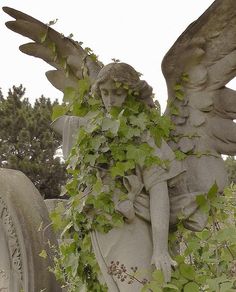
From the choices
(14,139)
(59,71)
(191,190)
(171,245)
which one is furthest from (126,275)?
(14,139)

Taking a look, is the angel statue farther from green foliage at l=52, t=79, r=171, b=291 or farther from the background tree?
the background tree

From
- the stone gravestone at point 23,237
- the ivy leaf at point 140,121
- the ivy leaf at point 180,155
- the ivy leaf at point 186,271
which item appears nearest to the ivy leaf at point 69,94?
the ivy leaf at point 140,121

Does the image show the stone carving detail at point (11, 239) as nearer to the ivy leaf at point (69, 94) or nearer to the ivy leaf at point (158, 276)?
the ivy leaf at point (69, 94)

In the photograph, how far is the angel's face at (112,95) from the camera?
9.67 feet

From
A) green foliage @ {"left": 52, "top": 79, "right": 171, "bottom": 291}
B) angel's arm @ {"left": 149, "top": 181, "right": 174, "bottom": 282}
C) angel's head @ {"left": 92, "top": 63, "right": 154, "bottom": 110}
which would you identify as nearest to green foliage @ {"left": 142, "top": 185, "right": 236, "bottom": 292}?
angel's arm @ {"left": 149, "top": 181, "right": 174, "bottom": 282}

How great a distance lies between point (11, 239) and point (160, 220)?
1909 mm

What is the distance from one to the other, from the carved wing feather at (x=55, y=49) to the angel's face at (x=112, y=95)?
316mm

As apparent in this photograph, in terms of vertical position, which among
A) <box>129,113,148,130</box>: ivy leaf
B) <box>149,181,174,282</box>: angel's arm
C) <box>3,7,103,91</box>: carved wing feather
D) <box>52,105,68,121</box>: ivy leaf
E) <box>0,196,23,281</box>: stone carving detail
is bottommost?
<box>0,196,23,281</box>: stone carving detail

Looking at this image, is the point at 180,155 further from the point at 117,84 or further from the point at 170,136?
the point at 117,84

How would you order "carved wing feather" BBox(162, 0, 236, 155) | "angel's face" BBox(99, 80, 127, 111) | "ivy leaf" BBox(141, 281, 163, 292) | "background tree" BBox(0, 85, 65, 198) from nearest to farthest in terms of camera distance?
"ivy leaf" BBox(141, 281, 163, 292) → "angel's face" BBox(99, 80, 127, 111) → "carved wing feather" BBox(162, 0, 236, 155) → "background tree" BBox(0, 85, 65, 198)

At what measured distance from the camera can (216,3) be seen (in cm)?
299

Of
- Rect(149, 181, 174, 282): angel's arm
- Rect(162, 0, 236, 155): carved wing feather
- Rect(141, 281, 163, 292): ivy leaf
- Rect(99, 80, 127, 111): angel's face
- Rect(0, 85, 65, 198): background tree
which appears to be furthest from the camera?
Rect(0, 85, 65, 198): background tree

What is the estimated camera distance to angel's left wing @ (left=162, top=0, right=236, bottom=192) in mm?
3086

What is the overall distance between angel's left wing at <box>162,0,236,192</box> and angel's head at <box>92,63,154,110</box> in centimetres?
19
